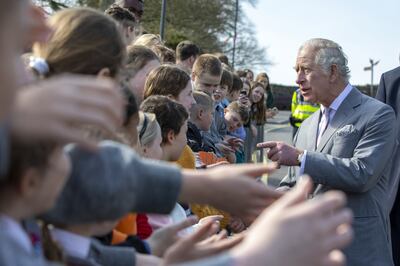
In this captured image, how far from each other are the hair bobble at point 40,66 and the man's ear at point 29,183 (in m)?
0.54

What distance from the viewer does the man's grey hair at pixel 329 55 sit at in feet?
13.9

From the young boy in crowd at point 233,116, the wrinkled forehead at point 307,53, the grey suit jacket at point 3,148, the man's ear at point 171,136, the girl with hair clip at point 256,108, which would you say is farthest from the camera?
the girl with hair clip at point 256,108

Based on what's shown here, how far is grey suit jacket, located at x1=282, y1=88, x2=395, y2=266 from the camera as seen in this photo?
381 centimetres

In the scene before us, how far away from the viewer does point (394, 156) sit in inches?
176

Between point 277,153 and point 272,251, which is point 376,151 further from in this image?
point 272,251

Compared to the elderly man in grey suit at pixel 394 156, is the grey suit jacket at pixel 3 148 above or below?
above

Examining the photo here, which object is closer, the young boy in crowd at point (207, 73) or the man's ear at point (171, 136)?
the man's ear at point (171, 136)

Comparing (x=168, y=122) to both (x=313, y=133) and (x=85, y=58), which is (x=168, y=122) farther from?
(x=85, y=58)

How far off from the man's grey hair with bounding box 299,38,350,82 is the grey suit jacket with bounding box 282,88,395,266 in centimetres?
30

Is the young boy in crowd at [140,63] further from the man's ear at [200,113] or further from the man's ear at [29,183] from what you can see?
the man's ear at [29,183]

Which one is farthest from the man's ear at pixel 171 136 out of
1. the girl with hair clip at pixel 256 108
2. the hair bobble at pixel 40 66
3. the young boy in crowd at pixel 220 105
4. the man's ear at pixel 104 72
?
the girl with hair clip at pixel 256 108

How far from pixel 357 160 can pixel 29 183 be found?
3.01 meters

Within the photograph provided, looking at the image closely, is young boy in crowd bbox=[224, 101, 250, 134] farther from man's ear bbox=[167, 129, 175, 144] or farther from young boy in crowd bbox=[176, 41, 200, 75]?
man's ear bbox=[167, 129, 175, 144]

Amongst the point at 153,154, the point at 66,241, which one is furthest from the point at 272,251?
the point at 153,154
